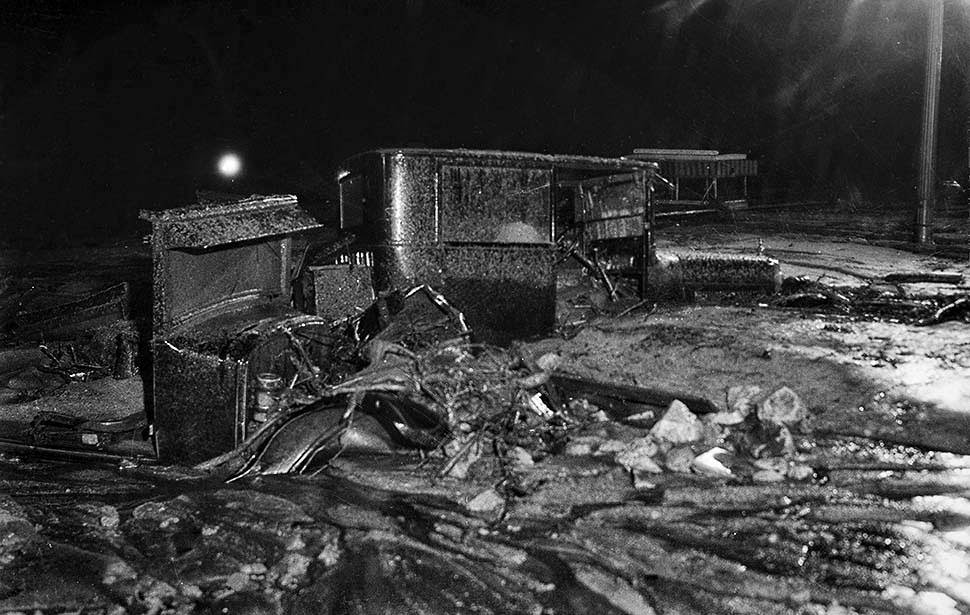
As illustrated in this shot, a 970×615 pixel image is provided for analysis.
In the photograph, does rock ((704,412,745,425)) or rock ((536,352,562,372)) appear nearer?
rock ((704,412,745,425))

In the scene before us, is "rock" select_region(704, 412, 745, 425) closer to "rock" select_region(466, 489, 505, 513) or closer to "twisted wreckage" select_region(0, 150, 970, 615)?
"twisted wreckage" select_region(0, 150, 970, 615)

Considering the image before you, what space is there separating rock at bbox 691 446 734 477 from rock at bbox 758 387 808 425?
0.68 meters

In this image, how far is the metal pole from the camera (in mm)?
13844

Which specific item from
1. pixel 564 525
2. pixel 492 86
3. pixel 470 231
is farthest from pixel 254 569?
pixel 492 86

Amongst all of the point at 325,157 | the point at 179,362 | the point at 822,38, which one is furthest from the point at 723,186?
the point at 179,362

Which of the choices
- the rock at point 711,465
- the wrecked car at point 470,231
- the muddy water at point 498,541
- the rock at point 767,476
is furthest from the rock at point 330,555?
the wrecked car at point 470,231

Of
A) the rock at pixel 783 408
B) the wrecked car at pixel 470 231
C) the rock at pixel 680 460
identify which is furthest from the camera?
the wrecked car at pixel 470 231

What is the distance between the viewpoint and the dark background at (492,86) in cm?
2423

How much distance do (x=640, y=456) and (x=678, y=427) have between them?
490 mm

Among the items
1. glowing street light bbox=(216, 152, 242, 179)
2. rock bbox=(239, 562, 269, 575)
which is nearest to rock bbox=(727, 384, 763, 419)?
rock bbox=(239, 562, 269, 575)

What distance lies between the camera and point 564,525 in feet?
15.3

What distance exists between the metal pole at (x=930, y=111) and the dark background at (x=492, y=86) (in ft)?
36.0

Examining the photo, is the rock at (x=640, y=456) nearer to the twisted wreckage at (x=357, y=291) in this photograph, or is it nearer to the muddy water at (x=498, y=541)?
the muddy water at (x=498, y=541)

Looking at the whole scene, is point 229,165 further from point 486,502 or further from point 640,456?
point 486,502
